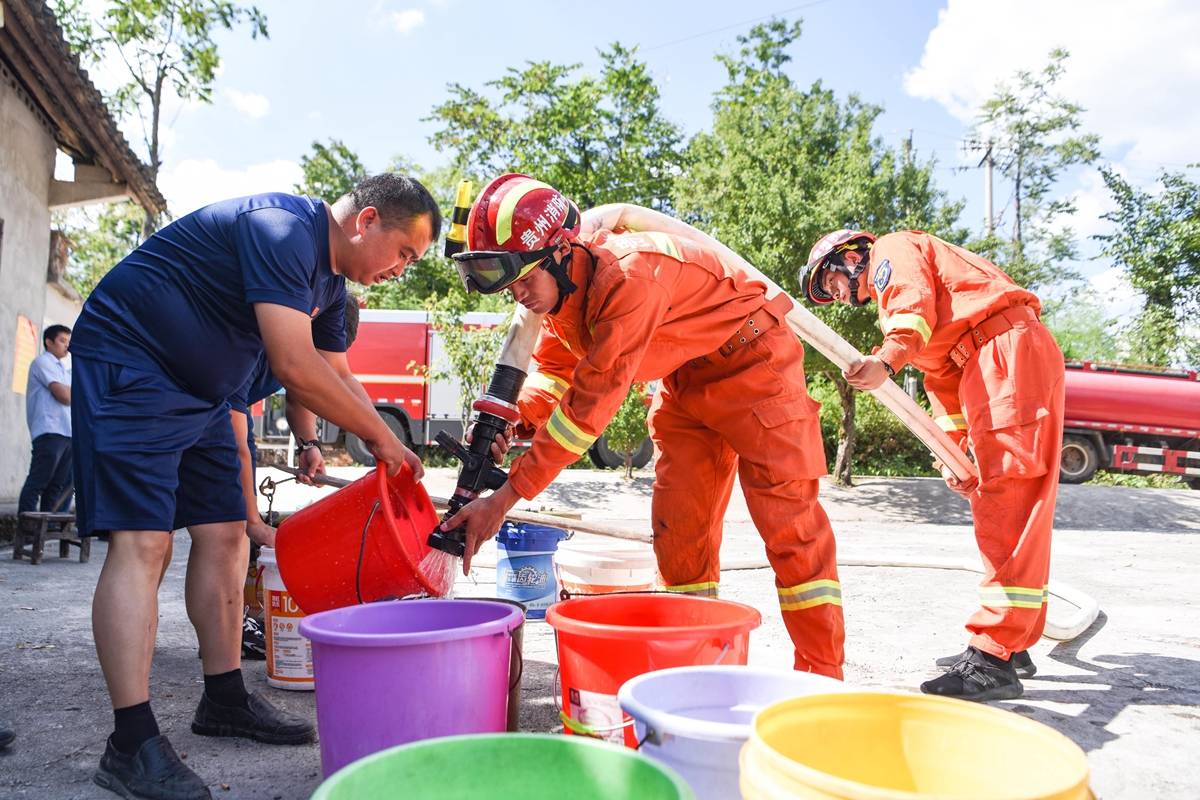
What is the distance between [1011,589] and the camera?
3.11 m

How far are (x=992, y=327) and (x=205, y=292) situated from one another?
9.37ft

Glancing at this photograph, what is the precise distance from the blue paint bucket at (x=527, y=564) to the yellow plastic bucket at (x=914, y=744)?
3074 millimetres

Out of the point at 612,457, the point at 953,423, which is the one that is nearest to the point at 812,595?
the point at 953,423

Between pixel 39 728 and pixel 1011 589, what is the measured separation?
3312 millimetres

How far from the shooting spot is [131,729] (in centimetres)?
207

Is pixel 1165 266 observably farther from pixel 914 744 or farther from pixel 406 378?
pixel 914 744

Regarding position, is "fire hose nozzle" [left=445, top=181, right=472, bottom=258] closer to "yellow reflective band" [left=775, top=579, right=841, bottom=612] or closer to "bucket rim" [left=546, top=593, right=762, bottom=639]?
"bucket rim" [left=546, top=593, right=762, bottom=639]

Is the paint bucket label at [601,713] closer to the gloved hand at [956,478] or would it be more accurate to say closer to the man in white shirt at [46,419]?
the gloved hand at [956,478]

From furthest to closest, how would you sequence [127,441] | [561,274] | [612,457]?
1. [612,457]
2. [561,274]
3. [127,441]

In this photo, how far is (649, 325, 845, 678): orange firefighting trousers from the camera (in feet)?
9.31

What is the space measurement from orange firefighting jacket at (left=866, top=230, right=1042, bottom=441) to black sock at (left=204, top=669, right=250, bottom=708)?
2.53 m

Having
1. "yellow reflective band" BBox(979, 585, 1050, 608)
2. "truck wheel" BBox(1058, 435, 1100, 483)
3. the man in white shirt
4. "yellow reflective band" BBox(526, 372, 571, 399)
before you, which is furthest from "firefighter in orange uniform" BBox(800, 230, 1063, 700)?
"truck wheel" BBox(1058, 435, 1100, 483)

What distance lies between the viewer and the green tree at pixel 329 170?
32.6m

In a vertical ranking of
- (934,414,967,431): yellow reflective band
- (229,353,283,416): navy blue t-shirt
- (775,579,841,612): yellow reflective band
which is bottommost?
(775,579,841,612): yellow reflective band
